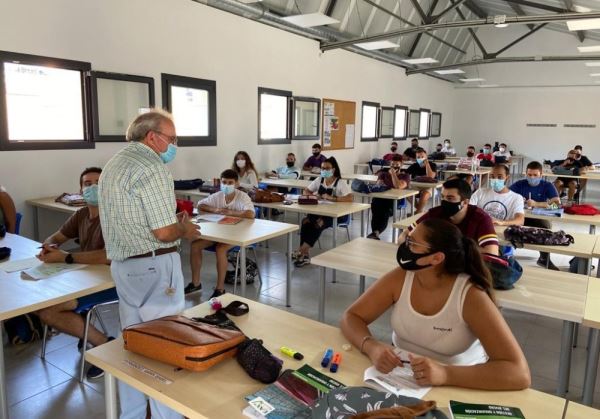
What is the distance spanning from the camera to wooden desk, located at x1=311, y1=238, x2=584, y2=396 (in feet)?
7.44

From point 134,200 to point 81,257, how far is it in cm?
97

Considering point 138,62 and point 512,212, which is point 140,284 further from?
point 138,62

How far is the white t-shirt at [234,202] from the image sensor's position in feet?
14.8

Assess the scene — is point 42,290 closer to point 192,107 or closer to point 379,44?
point 192,107

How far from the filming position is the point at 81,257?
277 cm

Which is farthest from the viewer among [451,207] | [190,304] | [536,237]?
[190,304]

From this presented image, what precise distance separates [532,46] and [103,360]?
17.3m

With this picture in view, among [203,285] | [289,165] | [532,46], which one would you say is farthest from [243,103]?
[532,46]

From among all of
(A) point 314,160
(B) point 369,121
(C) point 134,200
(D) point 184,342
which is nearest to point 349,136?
(B) point 369,121

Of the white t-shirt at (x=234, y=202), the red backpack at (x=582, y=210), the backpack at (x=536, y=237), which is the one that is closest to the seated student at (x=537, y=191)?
the red backpack at (x=582, y=210)

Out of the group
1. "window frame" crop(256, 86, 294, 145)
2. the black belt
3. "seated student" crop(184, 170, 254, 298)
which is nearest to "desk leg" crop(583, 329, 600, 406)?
the black belt

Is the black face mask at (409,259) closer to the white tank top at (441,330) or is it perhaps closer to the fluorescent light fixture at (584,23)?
the white tank top at (441,330)

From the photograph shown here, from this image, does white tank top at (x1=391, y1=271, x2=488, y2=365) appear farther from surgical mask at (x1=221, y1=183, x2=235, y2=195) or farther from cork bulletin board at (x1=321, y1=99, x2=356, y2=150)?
cork bulletin board at (x1=321, y1=99, x2=356, y2=150)

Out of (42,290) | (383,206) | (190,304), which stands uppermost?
(42,290)
